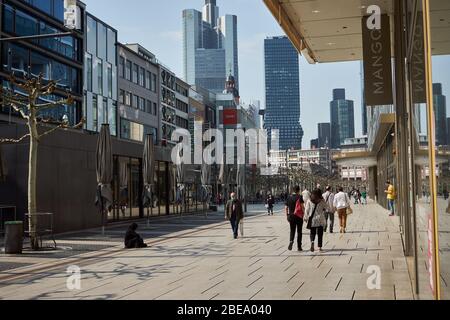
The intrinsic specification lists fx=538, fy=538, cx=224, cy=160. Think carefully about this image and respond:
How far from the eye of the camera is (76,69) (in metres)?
51.4

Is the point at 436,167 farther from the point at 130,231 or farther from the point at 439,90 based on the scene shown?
the point at 130,231

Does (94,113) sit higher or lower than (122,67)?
lower

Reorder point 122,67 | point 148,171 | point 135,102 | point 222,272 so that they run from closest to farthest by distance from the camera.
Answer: point 222,272, point 148,171, point 122,67, point 135,102

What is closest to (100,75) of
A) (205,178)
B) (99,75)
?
(99,75)

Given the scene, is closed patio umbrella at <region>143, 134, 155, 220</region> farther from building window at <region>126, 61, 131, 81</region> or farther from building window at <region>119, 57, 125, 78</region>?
building window at <region>126, 61, 131, 81</region>

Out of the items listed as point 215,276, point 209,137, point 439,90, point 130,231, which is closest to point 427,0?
point 439,90

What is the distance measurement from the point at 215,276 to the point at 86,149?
1668 cm

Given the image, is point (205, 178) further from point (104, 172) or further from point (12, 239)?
point (12, 239)

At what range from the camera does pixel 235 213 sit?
63.9ft

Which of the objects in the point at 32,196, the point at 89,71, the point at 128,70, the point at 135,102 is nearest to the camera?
the point at 32,196

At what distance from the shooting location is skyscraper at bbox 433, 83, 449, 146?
363 cm

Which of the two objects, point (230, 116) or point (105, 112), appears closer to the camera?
point (105, 112)

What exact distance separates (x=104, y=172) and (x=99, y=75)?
123 feet

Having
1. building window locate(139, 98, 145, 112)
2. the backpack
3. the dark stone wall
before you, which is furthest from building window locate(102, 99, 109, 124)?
the backpack
